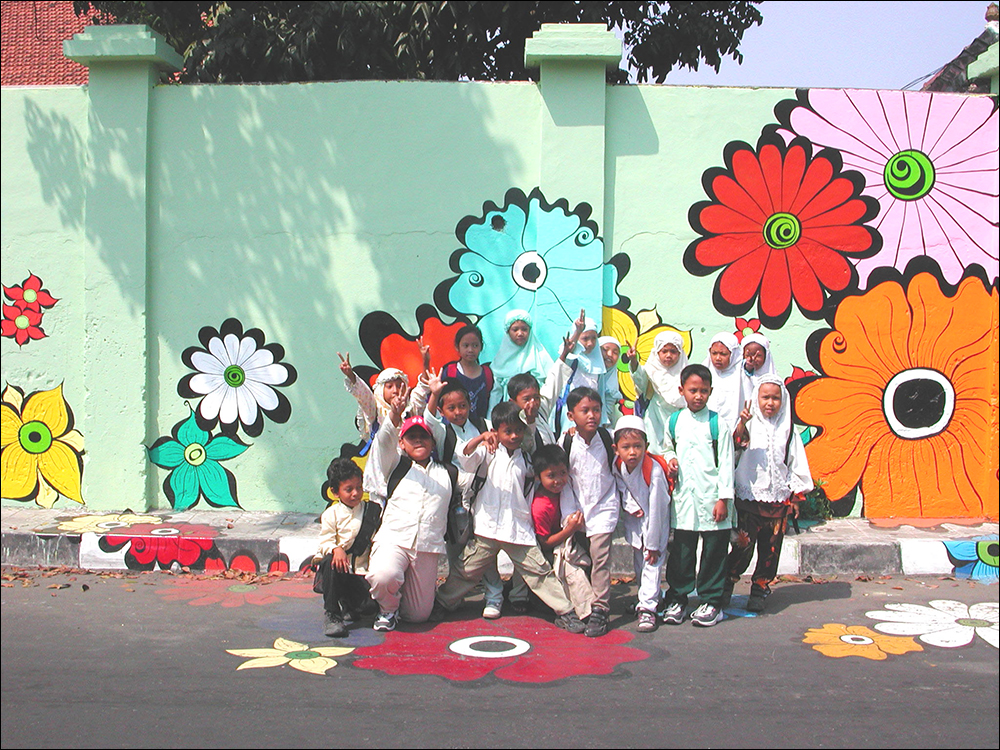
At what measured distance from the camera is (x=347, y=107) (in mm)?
6797

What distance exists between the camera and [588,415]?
16.9 feet

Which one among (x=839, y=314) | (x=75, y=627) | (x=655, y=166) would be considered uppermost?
(x=655, y=166)

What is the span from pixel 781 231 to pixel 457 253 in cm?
228

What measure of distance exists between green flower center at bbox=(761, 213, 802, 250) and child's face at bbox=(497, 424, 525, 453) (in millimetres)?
2703

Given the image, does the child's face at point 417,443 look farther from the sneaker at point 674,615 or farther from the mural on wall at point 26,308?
the mural on wall at point 26,308

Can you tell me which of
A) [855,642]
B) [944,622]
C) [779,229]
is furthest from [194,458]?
[944,622]

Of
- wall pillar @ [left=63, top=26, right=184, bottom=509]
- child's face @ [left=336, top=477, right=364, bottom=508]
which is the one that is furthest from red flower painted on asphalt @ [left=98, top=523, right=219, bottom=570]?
child's face @ [left=336, top=477, right=364, bottom=508]

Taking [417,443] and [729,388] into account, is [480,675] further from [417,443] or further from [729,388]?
[729,388]

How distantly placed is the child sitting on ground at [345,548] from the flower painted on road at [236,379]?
6.46 ft

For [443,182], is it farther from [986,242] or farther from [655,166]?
[986,242]

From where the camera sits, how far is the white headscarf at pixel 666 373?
5836mm

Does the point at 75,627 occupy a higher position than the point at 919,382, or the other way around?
the point at 919,382

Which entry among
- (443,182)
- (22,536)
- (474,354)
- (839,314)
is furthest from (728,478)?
(22,536)

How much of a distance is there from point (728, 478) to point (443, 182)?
298 cm
